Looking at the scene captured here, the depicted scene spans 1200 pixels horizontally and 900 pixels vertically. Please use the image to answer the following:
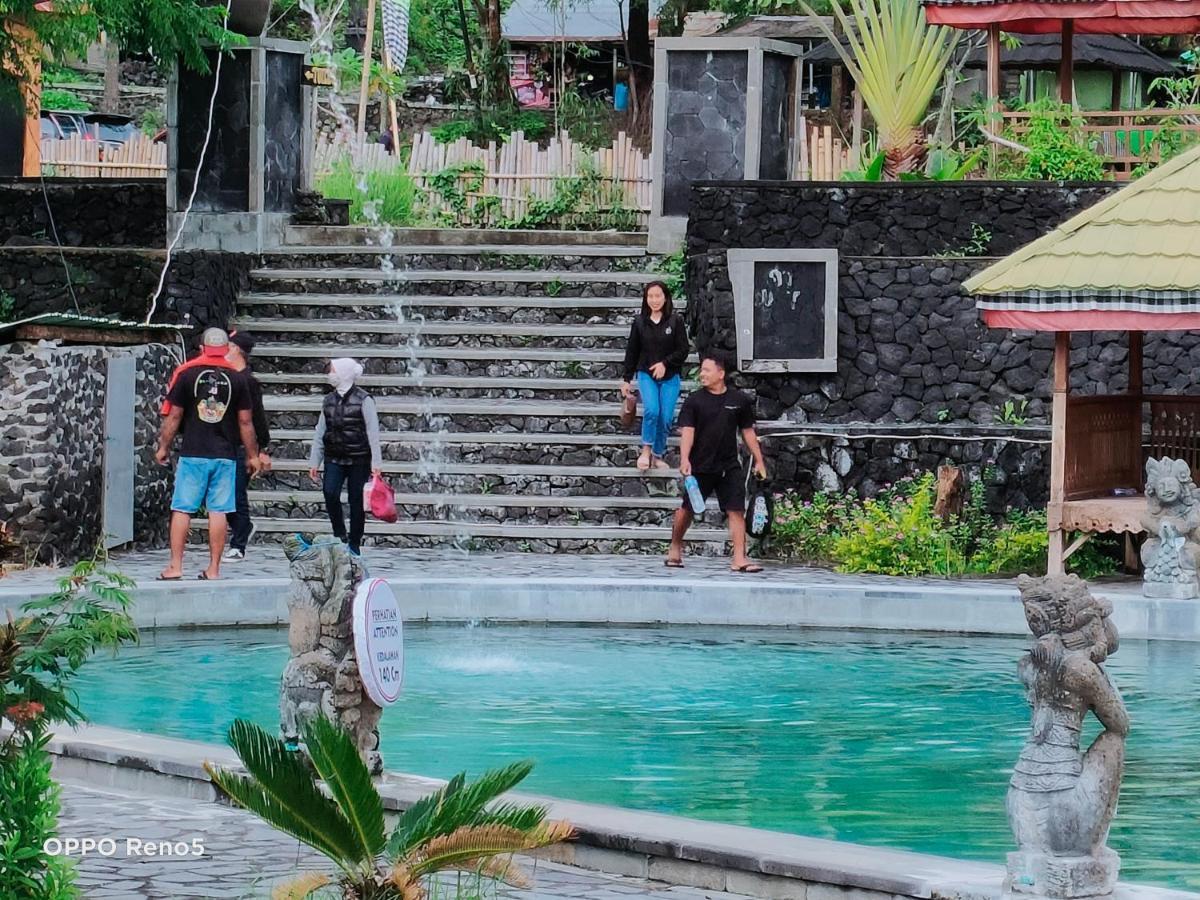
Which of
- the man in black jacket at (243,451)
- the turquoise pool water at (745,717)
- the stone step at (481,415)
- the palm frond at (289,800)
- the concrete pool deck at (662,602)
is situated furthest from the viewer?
the stone step at (481,415)

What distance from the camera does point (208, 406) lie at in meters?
15.9

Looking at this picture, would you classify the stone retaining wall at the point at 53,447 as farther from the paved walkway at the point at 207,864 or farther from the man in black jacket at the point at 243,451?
the paved walkway at the point at 207,864

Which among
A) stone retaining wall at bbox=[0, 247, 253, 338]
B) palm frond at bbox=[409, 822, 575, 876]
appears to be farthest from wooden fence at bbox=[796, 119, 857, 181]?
palm frond at bbox=[409, 822, 575, 876]

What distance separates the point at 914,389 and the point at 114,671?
9.21 metres

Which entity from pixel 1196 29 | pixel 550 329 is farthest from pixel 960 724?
pixel 1196 29

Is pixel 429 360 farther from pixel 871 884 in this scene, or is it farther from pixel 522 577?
pixel 871 884

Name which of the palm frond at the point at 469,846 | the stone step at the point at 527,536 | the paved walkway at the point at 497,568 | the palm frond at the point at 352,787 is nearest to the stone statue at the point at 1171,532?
the paved walkway at the point at 497,568

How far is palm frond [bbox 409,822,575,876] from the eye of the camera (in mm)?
6363

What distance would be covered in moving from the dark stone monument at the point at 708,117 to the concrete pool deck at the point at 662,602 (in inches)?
275

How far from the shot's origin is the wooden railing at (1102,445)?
55.2 ft

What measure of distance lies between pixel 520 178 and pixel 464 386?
16.7ft

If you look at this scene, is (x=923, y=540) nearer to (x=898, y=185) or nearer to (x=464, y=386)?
(x=898, y=185)

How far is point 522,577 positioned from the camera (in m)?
16.0

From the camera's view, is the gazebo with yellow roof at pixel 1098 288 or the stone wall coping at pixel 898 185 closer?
the gazebo with yellow roof at pixel 1098 288
